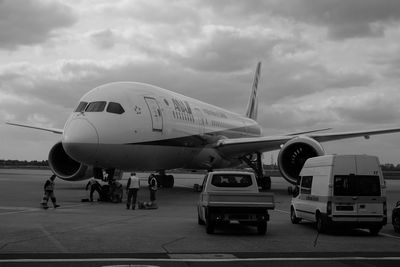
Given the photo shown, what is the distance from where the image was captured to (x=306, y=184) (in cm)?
1525

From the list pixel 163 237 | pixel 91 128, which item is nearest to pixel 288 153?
pixel 91 128

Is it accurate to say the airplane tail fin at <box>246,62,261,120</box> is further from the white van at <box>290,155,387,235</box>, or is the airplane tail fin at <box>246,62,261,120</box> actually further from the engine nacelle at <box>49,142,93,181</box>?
the white van at <box>290,155,387,235</box>

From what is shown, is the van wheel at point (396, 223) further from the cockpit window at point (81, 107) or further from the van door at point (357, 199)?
the cockpit window at point (81, 107)

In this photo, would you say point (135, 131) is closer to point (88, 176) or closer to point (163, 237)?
point (88, 176)

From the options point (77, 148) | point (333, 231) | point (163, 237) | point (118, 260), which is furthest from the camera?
point (77, 148)

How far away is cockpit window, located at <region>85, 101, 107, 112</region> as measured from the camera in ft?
70.3

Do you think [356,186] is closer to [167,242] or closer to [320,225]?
[320,225]

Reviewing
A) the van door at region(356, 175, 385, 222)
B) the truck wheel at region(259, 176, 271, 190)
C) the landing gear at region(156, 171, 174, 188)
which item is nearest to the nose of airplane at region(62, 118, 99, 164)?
the van door at region(356, 175, 385, 222)

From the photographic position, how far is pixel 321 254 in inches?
394

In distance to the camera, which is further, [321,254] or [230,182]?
[230,182]

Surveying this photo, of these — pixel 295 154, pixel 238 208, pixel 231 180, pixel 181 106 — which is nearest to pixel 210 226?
pixel 238 208

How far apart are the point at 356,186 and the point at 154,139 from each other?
1104cm

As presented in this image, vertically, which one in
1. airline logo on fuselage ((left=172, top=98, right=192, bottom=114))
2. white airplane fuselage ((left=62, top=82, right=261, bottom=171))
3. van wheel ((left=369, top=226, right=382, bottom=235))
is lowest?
van wheel ((left=369, top=226, right=382, bottom=235))

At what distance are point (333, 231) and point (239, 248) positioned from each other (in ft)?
14.5
